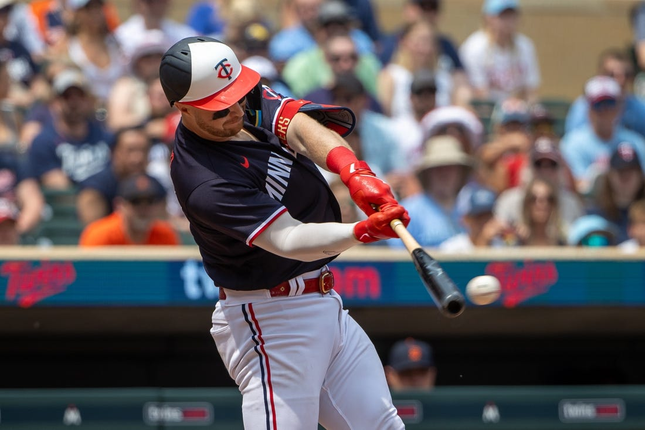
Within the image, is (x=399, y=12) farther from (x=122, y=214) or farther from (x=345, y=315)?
(x=345, y=315)

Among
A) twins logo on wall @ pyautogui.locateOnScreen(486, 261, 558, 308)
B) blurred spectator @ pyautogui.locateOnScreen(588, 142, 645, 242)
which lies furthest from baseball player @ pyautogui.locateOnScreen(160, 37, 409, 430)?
blurred spectator @ pyautogui.locateOnScreen(588, 142, 645, 242)

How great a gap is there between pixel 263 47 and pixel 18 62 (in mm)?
1741

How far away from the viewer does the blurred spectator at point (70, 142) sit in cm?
636

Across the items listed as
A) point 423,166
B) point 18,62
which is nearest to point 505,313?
point 423,166

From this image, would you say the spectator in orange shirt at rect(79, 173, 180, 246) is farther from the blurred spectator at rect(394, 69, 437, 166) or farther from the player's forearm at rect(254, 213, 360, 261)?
the player's forearm at rect(254, 213, 360, 261)

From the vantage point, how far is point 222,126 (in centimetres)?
316

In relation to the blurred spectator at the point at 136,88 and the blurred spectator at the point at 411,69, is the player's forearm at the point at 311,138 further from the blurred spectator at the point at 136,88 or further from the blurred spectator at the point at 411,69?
the blurred spectator at the point at 411,69

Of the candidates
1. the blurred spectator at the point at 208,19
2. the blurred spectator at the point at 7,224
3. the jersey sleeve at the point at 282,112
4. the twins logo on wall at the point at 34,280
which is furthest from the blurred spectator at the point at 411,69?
the jersey sleeve at the point at 282,112

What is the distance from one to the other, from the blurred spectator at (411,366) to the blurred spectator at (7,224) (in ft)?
6.98

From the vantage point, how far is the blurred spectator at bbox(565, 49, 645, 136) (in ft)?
25.2

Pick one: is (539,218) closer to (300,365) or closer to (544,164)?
(544,164)

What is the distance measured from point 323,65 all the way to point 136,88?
127 centimetres

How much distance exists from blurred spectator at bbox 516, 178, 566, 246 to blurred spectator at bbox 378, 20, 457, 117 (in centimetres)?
148

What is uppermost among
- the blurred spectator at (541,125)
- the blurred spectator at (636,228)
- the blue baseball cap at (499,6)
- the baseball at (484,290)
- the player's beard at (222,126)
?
the player's beard at (222,126)
